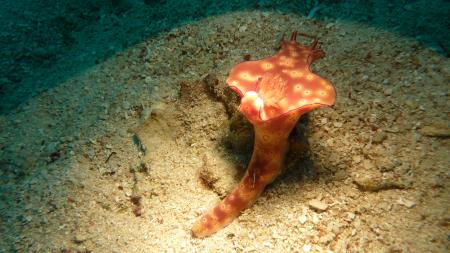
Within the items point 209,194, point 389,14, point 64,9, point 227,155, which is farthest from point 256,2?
point 64,9

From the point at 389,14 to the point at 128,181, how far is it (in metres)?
2.93

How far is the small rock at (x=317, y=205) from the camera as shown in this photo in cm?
222

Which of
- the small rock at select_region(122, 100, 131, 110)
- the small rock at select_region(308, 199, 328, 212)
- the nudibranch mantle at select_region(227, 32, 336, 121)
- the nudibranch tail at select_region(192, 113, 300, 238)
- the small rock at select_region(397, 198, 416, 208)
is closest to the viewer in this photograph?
the nudibranch mantle at select_region(227, 32, 336, 121)

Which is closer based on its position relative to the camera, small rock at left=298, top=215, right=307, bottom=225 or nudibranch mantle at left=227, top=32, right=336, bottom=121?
nudibranch mantle at left=227, top=32, right=336, bottom=121

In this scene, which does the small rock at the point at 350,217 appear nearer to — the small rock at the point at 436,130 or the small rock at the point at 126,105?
the small rock at the point at 436,130

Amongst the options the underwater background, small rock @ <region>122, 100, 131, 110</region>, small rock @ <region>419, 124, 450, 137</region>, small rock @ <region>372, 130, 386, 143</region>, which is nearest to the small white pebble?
the underwater background

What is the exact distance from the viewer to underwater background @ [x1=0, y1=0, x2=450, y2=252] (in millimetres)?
2117

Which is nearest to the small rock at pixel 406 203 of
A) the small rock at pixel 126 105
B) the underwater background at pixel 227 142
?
the underwater background at pixel 227 142

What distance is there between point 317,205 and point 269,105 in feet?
2.94

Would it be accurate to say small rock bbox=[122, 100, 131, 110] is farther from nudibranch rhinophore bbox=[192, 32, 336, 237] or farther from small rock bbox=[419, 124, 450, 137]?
small rock bbox=[419, 124, 450, 137]

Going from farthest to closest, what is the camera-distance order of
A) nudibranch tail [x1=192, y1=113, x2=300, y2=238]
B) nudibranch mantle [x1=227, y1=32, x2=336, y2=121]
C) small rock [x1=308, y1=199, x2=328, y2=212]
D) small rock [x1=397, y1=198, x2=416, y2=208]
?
nudibranch tail [x1=192, y1=113, x2=300, y2=238], small rock [x1=308, y1=199, x2=328, y2=212], small rock [x1=397, y1=198, x2=416, y2=208], nudibranch mantle [x1=227, y1=32, x2=336, y2=121]

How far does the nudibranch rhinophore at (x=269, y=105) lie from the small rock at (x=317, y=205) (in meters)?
0.35

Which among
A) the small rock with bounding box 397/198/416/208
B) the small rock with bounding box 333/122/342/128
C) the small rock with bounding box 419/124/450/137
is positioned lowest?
the small rock with bounding box 397/198/416/208

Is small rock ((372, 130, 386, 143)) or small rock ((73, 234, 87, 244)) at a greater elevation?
small rock ((372, 130, 386, 143))
